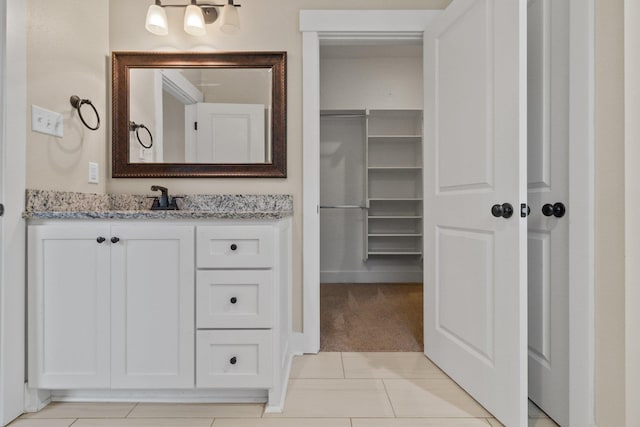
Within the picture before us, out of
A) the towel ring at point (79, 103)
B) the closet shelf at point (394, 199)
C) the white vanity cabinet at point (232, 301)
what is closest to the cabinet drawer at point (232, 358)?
the white vanity cabinet at point (232, 301)

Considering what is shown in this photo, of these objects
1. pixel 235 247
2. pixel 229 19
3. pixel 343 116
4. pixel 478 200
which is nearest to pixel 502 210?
pixel 478 200

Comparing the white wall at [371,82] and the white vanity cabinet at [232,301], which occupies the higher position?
the white wall at [371,82]

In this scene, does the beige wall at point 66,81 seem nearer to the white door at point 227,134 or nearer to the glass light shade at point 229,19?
the white door at point 227,134

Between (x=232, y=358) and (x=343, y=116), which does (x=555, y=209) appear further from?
(x=343, y=116)

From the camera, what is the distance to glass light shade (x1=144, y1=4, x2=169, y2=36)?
1.96 meters

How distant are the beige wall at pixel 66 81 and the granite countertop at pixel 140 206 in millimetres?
62

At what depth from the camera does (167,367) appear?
1.46m

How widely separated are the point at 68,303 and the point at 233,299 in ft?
2.22

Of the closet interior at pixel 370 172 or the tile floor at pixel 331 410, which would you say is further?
the closet interior at pixel 370 172

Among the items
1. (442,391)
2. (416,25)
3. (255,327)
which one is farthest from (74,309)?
(416,25)

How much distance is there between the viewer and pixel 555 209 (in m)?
1.38

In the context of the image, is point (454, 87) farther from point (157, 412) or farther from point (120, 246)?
point (157, 412)

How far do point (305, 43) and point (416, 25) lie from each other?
657 mm

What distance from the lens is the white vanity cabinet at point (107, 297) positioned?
1448mm
